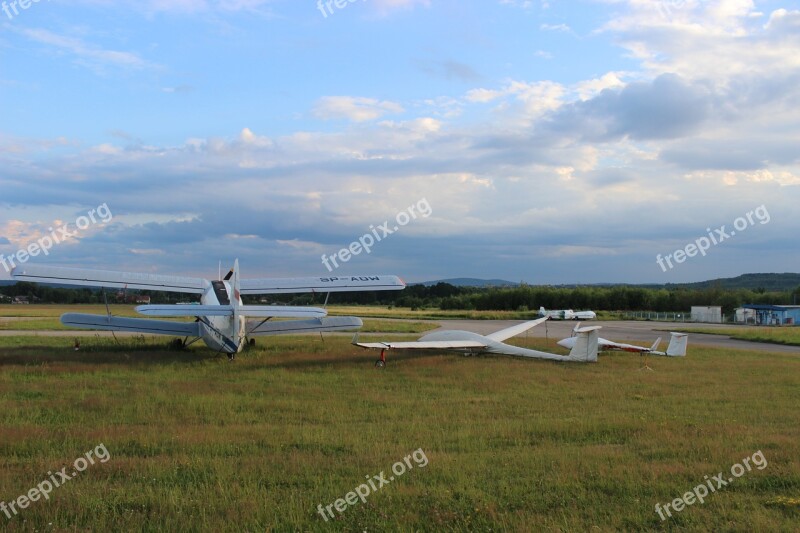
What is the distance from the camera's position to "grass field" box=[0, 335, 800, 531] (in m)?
5.03

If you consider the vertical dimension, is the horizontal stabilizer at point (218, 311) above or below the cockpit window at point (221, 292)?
below

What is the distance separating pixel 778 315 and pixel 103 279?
54.5 m

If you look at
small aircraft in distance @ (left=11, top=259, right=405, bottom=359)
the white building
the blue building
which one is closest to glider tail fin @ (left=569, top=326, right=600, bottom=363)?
small aircraft in distance @ (left=11, top=259, right=405, bottom=359)

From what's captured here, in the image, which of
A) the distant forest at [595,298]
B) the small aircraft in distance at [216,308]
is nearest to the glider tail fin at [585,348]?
the small aircraft in distance at [216,308]

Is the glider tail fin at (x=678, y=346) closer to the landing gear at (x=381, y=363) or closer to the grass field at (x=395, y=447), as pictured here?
the grass field at (x=395, y=447)

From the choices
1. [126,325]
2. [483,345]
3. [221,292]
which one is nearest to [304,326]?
[221,292]

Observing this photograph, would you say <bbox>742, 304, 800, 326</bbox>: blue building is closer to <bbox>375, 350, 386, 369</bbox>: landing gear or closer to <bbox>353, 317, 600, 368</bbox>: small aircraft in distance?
<bbox>353, 317, 600, 368</bbox>: small aircraft in distance

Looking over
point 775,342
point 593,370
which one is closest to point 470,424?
point 593,370

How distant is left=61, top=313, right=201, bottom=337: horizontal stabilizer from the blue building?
50745mm

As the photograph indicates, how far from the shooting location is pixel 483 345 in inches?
769

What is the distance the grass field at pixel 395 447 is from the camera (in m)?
5.03

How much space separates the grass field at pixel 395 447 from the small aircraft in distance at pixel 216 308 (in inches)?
100

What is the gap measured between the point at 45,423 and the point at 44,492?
12.7 ft

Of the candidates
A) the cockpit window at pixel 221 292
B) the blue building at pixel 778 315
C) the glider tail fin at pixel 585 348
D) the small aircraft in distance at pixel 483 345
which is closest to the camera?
the small aircraft in distance at pixel 483 345
